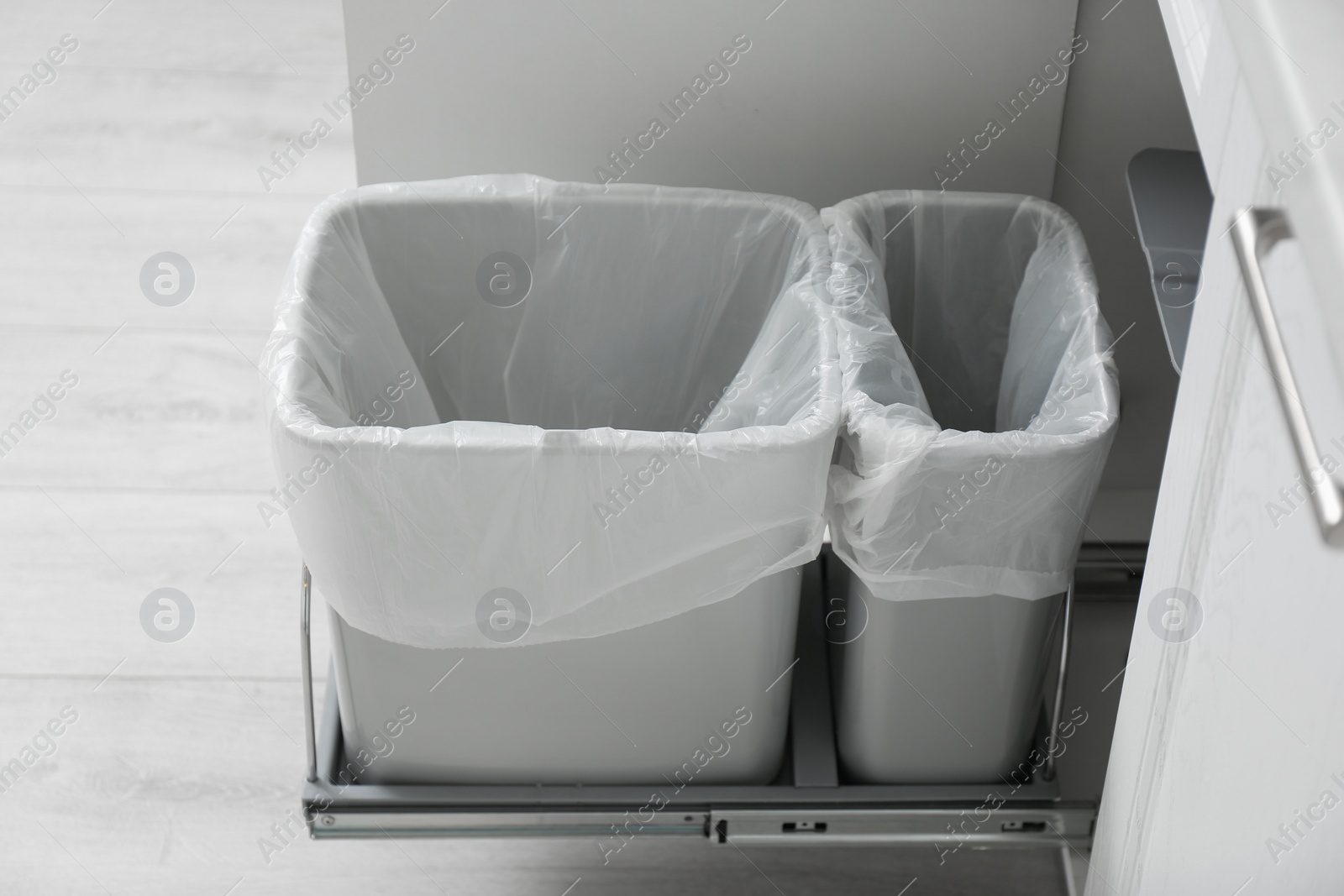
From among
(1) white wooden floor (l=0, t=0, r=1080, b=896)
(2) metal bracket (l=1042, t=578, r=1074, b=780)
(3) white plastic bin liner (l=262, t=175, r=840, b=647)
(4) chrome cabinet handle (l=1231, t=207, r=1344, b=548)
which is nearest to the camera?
(4) chrome cabinet handle (l=1231, t=207, r=1344, b=548)

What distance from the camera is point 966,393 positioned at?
0.90 m

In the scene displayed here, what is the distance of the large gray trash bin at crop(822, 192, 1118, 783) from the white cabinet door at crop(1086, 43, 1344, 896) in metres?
0.10

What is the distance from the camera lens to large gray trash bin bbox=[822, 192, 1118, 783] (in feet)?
2.11

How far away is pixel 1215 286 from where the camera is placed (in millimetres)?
470

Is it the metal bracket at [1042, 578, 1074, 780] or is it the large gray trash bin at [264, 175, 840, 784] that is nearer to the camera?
the large gray trash bin at [264, 175, 840, 784]

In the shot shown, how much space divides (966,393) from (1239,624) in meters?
→ 0.47

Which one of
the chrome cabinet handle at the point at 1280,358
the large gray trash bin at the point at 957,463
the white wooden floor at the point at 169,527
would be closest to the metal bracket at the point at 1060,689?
the large gray trash bin at the point at 957,463

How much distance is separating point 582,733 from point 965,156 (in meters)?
0.47

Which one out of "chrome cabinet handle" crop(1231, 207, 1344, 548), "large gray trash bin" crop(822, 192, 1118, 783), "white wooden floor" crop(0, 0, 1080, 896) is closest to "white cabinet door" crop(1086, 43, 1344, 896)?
"chrome cabinet handle" crop(1231, 207, 1344, 548)

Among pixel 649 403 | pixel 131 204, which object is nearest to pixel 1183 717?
pixel 649 403

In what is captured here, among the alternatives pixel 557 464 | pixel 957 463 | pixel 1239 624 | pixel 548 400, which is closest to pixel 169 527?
pixel 548 400

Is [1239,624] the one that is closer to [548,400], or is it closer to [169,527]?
[548,400]

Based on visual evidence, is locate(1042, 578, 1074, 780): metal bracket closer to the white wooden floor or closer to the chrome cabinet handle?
the white wooden floor

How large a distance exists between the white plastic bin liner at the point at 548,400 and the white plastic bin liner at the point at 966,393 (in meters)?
0.02
